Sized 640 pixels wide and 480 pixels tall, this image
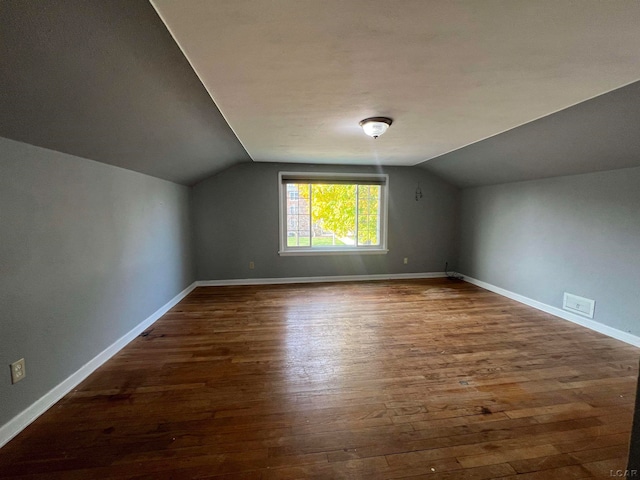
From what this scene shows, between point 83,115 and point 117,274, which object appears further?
point 117,274

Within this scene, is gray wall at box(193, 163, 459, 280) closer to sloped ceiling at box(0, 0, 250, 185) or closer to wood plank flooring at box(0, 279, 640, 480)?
wood plank flooring at box(0, 279, 640, 480)

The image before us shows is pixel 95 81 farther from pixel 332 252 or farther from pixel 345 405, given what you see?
pixel 332 252

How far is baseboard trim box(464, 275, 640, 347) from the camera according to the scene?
2.66 m

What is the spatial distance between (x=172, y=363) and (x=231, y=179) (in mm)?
3002

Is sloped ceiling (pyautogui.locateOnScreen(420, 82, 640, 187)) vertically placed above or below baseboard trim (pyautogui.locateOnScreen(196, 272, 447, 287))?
above

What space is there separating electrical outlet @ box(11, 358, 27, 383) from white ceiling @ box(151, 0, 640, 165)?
1.95 metres

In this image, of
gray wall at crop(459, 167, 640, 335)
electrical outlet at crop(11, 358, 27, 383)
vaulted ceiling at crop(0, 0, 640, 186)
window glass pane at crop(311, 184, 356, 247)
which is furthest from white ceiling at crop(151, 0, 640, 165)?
window glass pane at crop(311, 184, 356, 247)

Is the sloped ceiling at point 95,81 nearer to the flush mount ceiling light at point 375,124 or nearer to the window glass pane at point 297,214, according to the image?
the flush mount ceiling light at point 375,124

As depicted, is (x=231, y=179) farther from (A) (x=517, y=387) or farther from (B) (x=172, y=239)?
(A) (x=517, y=387)

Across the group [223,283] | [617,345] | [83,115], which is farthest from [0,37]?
[617,345]

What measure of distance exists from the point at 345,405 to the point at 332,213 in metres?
3.47

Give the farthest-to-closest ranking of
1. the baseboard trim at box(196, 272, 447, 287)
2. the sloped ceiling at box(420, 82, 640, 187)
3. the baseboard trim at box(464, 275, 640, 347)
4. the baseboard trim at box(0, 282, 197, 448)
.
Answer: the baseboard trim at box(196, 272, 447, 287)
the baseboard trim at box(464, 275, 640, 347)
the sloped ceiling at box(420, 82, 640, 187)
the baseboard trim at box(0, 282, 197, 448)

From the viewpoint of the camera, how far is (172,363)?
229 centimetres

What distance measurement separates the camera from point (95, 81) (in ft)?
4.73
